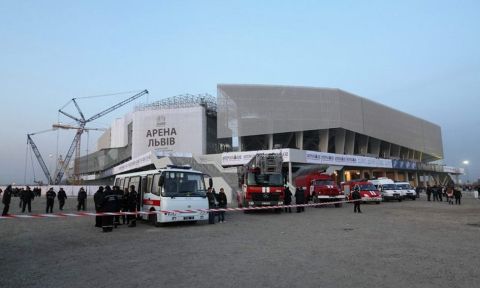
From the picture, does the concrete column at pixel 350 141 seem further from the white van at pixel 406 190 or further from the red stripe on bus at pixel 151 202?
the red stripe on bus at pixel 151 202

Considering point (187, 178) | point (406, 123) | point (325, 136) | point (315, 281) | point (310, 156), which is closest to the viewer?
point (315, 281)

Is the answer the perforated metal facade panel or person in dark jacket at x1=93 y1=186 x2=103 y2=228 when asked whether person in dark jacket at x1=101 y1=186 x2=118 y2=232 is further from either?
the perforated metal facade panel

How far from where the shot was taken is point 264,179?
2138 centimetres

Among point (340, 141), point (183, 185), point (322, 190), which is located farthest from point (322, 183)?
point (340, 141)

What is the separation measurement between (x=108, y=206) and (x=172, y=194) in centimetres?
258

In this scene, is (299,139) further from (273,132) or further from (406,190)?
(406,190)

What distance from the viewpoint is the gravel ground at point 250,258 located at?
20.2 ft

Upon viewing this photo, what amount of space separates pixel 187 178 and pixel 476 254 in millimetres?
10864

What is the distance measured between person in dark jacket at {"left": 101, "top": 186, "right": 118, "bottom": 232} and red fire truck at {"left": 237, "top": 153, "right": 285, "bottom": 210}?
8.60 metres

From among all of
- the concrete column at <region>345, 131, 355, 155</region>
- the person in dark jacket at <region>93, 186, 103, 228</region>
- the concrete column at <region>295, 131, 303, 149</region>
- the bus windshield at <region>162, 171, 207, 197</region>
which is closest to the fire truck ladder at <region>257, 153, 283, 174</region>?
the bus windshield at <region>162, 171, 207, 197</region>

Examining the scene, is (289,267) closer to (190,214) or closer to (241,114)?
(190,214)

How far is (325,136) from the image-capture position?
203 feet

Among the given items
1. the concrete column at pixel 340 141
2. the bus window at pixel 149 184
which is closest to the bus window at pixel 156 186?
the bus window at pixel 149 184

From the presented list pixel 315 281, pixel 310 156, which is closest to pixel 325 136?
pixel 310 156
